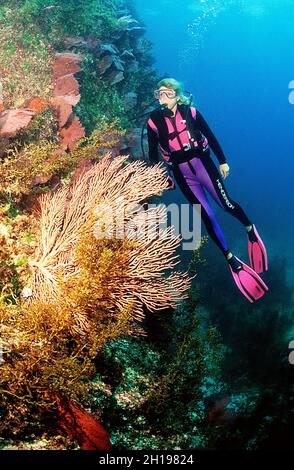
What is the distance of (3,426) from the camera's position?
3172 millimetres

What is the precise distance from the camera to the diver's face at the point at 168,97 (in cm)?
532

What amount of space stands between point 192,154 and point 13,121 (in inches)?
130

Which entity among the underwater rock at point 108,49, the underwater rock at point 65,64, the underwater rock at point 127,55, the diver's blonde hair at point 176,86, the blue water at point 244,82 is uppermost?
the blue water at point 244,82

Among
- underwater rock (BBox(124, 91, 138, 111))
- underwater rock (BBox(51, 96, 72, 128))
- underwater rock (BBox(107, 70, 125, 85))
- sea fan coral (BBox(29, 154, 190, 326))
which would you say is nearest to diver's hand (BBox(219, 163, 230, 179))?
sea fan coral (BBox(29, 154, 190, 326))

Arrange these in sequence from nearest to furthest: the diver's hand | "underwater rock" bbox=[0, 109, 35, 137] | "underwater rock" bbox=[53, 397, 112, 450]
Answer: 1. "underwater rock" bbox=[53, 397, 112, 450]
2. "underwater rock" bbox=[0, 109, 35, 137]
3. the diver's hand

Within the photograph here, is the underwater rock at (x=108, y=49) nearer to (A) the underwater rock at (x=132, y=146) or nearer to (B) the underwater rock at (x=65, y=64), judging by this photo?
(B) the underwater rock at (x=65, y=64)

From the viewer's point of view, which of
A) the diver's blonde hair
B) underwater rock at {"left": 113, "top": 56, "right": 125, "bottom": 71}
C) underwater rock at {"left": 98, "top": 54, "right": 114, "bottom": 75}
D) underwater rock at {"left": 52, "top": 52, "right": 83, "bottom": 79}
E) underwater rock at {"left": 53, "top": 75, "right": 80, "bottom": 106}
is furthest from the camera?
underwater rock at {"left": 113, "top": 56, "right": 125, "bottom": 71}

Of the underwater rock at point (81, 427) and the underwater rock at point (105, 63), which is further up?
the underwater rock at point (105, 63)

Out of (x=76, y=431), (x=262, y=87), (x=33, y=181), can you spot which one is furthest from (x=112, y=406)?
(x=262, y=87)

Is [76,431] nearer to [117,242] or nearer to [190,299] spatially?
[117,242]

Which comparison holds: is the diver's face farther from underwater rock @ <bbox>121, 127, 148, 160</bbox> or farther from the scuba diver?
underwater rock @ <bbox>121, 127, 148, 160</bbox>

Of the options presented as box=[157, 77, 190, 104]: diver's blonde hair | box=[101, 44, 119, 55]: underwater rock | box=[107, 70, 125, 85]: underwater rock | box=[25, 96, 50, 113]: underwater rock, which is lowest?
box=[157, 77, 190, 104]: diver's blonde hair

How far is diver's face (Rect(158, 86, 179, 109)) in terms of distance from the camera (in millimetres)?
5316

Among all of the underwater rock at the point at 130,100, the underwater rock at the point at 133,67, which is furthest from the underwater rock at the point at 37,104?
the underwater rock at the point at 133,67
